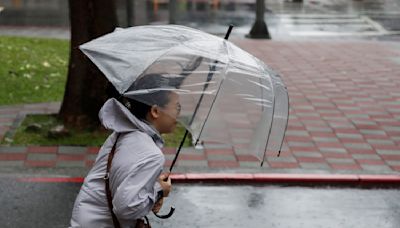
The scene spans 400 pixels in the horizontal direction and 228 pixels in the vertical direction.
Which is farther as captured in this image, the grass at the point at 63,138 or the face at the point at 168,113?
the grass at the point at 63,138

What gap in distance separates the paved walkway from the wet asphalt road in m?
0.50

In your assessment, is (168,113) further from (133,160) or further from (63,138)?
(63,138)

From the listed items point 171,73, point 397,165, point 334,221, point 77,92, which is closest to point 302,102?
point 397,165

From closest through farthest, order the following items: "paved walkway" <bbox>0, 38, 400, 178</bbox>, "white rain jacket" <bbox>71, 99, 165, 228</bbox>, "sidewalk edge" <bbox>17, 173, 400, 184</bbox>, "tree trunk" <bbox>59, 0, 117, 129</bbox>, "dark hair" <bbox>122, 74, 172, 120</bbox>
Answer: "white rain jacket" <bbox>71, 99, 165, 228</bbox> < "dark hair" <bbox>122, 74, 172, 120</bbox> < "sidewalk edge" <bbox>17, 173, 400, 184</bbox> < "paved walkway" <bbox>0, 38, 400, 178</bbox> < "tree trunk" <bbox>59, 0, 117, 129</bbox>

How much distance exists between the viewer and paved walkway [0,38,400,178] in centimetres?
732

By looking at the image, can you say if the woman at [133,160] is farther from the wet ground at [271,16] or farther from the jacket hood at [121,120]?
the wet ground at [271,16]

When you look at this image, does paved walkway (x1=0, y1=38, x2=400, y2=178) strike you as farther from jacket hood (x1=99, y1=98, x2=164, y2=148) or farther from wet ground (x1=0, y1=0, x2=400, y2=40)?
wet ground (x1=0, y1=0, x2=400, y2=40)

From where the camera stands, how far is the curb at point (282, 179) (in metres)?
6.85

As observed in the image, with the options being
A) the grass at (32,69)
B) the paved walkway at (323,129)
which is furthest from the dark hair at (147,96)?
the grass at (32,69)

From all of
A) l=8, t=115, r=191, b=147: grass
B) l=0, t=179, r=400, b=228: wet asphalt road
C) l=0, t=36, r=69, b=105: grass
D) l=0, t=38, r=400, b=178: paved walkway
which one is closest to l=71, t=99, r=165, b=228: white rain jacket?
l=0, t=179, r=400, b=228: wet asphalt road

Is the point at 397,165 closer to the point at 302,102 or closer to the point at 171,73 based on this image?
the point at 302,102

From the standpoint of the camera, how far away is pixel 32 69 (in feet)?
38.7

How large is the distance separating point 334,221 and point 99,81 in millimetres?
3588

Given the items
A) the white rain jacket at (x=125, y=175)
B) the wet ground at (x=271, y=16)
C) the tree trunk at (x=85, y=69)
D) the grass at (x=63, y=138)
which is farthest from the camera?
the wet ground at (x=271, y=16)
